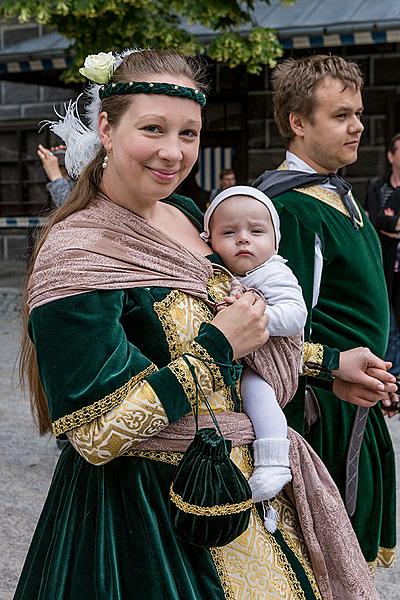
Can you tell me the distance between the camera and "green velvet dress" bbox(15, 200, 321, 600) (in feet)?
5.49

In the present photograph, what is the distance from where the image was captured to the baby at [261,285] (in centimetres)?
190

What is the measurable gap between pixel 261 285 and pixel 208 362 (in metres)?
0.34

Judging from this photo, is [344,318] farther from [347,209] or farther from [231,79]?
[231,79]

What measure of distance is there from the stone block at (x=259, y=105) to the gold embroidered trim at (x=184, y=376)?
29.7 ft

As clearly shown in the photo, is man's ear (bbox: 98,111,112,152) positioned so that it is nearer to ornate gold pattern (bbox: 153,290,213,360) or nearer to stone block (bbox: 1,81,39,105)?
ornate gold pattern (bbox: 153,290,213,360)

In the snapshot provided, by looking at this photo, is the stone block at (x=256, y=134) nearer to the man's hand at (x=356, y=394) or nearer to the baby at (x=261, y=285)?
the man's hand at (x=356, y=394)

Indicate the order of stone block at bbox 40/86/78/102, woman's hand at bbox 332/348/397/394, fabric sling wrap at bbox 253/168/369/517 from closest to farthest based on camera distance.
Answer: woman's hand at bbox 332/348/397/394 → fabric sling wrap at bbox 253/168/369/517 → stone block at bbox 40/86/78/102

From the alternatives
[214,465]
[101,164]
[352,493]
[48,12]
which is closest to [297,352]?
[214,465]

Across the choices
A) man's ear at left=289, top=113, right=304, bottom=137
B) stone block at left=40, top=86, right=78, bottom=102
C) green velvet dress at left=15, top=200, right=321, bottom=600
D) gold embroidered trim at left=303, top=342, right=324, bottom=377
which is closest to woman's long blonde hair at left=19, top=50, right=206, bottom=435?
green velvet dress at left=15, top=200, right=321, bottom=600

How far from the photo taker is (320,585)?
1993mm

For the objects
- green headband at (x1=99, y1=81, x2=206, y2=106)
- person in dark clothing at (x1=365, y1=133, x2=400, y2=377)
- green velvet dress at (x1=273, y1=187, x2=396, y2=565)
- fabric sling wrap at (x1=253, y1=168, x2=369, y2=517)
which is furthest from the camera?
person in dark clothing at (x1=365, y1=133, x2=400, y2=377)

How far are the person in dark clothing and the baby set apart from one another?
456cm

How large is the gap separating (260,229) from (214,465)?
24.2 inches

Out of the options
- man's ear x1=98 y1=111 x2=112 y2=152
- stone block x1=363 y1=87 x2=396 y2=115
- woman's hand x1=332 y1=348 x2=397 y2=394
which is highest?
stone block x1=363 y1=87 x2=396 y2=115
